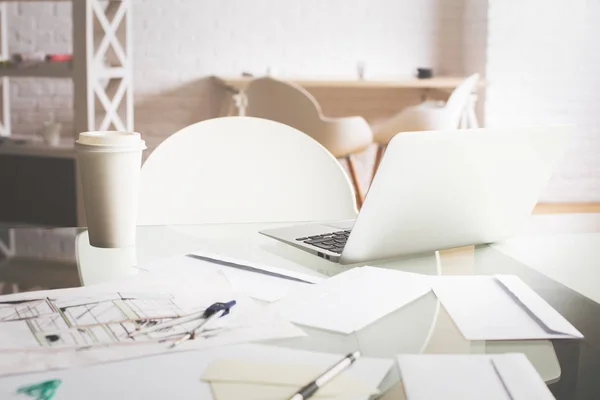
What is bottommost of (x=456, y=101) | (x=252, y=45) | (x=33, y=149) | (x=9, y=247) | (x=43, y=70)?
(x=33, y=149)

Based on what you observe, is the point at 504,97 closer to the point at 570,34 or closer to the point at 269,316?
the point at 570,34

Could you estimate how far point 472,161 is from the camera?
91 cm

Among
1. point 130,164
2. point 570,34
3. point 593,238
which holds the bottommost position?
point 593,238

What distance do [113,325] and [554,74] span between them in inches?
166

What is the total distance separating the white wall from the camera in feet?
14.4

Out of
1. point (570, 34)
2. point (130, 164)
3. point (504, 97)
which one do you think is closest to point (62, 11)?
point (504, 97)

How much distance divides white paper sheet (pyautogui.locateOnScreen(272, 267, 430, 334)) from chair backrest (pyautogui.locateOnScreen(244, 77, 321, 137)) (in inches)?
98.4

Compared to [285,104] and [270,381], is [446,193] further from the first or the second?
[285,104]

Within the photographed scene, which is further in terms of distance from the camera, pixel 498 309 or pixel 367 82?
pixel 367 82

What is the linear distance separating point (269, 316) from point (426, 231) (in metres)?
0.32

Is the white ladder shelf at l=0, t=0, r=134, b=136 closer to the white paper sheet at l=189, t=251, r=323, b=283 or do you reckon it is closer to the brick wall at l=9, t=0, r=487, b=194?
the brick wall at l=9, t=0, r=487, b=194

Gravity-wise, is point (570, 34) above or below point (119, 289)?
above

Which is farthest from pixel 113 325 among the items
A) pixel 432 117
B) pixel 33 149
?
pixel 432 117

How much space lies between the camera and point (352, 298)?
758 mm
